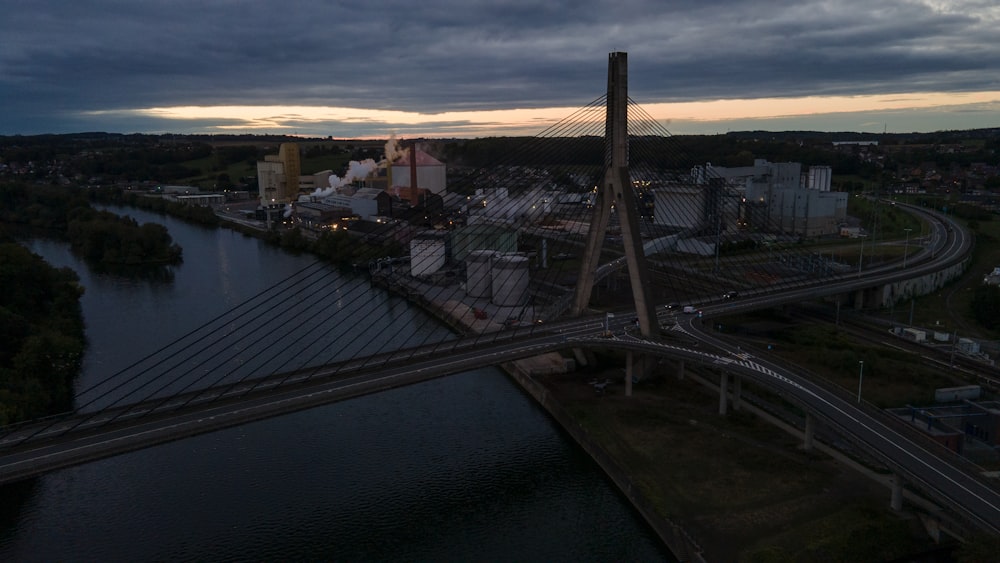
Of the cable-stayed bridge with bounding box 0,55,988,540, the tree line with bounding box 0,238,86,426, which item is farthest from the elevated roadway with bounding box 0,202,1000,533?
the tree line with bounding box 0,238,86,426

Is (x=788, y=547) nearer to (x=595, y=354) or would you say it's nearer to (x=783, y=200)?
(x=595, y=354)

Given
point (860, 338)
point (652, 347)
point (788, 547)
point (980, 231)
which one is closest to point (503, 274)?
point (652, 347)

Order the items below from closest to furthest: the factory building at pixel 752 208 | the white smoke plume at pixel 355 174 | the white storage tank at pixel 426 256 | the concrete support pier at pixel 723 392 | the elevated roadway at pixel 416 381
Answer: the elevated roadway at pixel 416 381
the concrete support pier at pixel 723 392
the white storage tank at pixel 426 256
the factory building at pixel 752 208
the white smoke plume at pixel 355 174

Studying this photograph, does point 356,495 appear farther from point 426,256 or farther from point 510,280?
point 426,256

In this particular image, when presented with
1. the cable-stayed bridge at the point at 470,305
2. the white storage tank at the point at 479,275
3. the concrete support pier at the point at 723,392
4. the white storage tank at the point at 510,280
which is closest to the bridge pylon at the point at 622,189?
the cable-stayed bridge at the point at 470,305

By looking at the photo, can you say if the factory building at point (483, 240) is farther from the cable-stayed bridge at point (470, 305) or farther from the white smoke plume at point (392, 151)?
the white smoke plume at point (392, 151)
